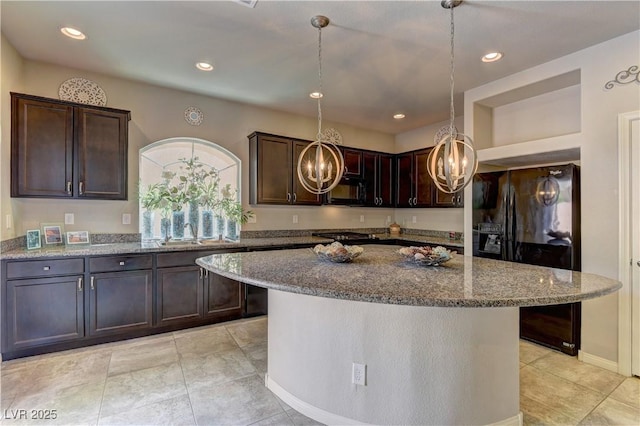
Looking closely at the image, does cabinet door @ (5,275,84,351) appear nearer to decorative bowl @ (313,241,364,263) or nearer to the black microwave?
decorative bowl @ (313,241,364,263)

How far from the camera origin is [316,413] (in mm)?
1933

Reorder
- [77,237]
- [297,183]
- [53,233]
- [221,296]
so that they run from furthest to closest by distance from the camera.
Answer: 1. [297,183]
2. [221,296]
3. [77,237]
4. [53,233]

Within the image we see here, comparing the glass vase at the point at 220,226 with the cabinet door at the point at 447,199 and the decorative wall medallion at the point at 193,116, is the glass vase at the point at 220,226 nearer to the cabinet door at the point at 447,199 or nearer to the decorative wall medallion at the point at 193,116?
the decorative wall medallion at the point at 193,116

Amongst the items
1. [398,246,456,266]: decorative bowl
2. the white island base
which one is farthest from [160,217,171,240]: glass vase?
[398,246,456,266]: decorative bowl

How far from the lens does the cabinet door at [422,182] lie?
471 centimetres

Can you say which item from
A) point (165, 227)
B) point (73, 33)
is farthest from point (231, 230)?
point (73, 33)

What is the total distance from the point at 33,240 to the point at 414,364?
141 inches

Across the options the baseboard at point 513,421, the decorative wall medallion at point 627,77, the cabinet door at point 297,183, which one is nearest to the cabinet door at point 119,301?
the cabinet door at point 297,183

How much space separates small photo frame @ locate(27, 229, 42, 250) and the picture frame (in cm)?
8

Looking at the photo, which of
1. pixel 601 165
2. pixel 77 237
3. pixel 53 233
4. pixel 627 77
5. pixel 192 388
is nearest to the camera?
pixel 192 388

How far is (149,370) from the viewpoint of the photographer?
252cm

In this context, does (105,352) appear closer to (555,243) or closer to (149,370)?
(149,370)

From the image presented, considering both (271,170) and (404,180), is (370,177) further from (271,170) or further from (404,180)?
(271,170)

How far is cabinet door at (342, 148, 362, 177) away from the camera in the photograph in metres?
4.77
